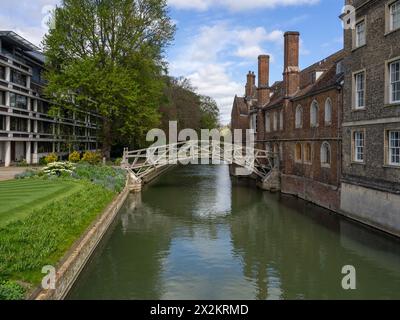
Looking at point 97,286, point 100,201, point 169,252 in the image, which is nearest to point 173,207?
point 100,201

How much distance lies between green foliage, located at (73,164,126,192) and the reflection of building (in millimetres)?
7815

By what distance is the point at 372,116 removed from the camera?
16.6 m

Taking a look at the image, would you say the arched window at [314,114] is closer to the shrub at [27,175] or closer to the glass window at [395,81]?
the glass window at [395,81]

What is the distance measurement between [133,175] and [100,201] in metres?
10.5

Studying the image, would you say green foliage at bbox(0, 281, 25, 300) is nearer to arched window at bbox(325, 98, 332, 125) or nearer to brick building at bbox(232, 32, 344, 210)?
brick building at bbox(232, 32, 344, 210)

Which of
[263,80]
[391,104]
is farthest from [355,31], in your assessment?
[263,80]

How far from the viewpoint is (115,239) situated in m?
15.5

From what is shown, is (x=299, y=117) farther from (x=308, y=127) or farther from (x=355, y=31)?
(x=355, y=31)

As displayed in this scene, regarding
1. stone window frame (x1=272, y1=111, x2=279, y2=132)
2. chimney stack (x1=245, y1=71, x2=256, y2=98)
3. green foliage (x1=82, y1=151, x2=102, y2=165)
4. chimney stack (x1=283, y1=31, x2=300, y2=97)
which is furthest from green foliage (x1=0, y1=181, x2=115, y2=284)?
chimney stack (x1=245, y1=71, x2=256, y2=98)

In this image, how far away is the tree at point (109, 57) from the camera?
1185 inches

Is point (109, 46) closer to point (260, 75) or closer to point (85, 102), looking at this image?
point (85, 102)

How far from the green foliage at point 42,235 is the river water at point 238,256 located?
1138 mm

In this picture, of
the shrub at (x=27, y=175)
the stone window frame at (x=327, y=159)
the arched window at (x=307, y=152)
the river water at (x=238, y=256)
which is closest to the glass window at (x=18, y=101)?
the shrub at (x=27, y=175)

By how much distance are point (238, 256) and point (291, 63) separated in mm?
17957
